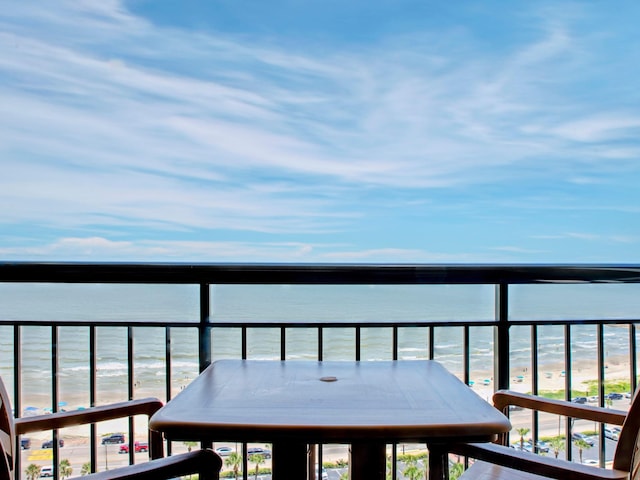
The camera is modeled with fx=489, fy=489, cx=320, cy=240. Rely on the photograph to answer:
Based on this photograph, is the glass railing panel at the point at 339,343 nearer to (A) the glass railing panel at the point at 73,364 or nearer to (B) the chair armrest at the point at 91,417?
(B) the chair armrest at the point at 91,417

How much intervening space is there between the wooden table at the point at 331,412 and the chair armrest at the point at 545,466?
0.10m

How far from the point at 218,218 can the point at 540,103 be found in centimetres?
589

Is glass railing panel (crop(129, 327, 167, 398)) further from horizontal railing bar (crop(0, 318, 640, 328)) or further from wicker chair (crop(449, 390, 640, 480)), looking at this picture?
wicker chair (crop(449, 390, 640, 480))

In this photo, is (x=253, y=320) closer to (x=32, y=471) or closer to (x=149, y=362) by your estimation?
(x=149, y=362)

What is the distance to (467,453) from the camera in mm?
1212

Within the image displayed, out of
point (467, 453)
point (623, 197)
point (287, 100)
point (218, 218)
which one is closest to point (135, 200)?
point (218, 218)

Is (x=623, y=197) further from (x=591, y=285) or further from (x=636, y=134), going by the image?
(x=591, y=285)

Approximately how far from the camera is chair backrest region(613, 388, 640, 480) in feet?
3.89

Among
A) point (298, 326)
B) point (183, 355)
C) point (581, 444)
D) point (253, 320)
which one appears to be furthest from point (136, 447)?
point (581, 444)

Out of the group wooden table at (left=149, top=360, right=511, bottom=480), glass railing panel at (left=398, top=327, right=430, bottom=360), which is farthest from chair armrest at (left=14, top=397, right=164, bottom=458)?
glass railing panel at (left=398, top=327, right=430, bottom=360)

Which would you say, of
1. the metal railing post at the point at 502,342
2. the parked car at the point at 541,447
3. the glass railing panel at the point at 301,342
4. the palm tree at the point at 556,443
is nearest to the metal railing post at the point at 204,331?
the glass railing panel at the point at 301,342

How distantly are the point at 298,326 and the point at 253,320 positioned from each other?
20cm

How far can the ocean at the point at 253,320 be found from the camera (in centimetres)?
217

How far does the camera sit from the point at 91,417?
4.75 feet
